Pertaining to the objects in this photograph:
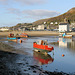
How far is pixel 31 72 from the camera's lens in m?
15.9

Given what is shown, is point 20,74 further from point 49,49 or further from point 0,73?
point 49,49

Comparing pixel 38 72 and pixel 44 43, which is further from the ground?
pixel 44 43

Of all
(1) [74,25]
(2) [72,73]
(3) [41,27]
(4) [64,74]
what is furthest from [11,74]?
(3) [41,27]

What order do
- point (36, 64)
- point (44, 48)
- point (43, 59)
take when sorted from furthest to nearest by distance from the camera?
point (44, 48)
point (43, 59)
point (36, 64)

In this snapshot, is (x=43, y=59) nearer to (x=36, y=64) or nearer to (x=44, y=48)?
(x=36, y=64)

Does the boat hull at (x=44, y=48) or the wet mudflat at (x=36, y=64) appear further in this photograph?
the boat hull at (x=44, y=48)

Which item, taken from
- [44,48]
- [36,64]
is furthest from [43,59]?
[44,48]

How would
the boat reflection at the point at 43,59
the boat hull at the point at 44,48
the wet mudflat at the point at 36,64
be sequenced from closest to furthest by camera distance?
the wet mudflat at the point at 36,64, the boat reflection at the point at 43,59, the boat hull at the point at 44,48

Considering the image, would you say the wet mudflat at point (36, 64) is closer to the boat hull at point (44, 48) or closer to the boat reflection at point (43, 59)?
the boat reflection at point (43, 59)

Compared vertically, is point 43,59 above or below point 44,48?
below

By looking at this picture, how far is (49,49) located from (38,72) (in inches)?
440

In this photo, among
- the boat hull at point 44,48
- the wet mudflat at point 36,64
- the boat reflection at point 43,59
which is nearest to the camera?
the wet mudflat at point 36,64

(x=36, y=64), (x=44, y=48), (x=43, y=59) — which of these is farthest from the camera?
(x=44, y=48)

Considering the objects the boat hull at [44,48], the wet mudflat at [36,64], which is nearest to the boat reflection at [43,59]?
the wet mudflat at [36,64]
